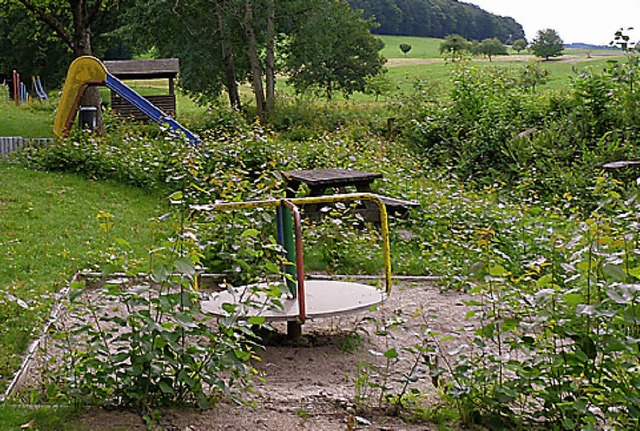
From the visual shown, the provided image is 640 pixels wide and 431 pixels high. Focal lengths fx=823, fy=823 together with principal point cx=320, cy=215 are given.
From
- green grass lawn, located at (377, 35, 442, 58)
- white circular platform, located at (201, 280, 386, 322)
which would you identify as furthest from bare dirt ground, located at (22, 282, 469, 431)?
green grass lawn, located at (377, 35, 442, 58)

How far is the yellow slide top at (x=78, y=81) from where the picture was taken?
14.7 meters

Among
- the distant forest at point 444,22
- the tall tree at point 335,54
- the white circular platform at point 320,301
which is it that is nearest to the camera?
the white circular platform at point 320,301

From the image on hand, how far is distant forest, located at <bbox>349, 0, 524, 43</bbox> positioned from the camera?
227 ft

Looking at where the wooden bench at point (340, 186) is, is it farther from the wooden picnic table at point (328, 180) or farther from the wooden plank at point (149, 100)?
the wooden plank at point (149, 100)

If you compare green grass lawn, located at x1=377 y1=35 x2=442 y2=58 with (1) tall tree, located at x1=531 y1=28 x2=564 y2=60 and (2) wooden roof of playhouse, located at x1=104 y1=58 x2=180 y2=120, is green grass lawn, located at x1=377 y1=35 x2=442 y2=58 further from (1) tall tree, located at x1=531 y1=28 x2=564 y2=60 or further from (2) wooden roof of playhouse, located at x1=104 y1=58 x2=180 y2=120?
(2) wooden roof of playhouse, located at x1=104 y1=58 x2=180 y2=120

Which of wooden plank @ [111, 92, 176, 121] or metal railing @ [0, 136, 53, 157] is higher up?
wooden plank @ [111, 92, 176, 121]

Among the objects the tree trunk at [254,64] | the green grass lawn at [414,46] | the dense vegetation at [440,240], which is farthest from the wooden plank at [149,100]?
the green grass lawn at [414,46]

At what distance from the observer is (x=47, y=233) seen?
28.0ft

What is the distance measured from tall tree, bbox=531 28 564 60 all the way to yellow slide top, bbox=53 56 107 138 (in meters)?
28.7

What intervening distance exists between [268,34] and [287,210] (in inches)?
816

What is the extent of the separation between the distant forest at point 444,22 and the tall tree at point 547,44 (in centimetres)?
2776

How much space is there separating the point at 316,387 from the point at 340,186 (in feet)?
17.7

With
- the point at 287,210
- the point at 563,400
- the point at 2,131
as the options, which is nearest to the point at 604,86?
Answer: the point at 287,210

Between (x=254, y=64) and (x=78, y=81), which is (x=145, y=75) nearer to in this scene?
(x=254, y=64)
